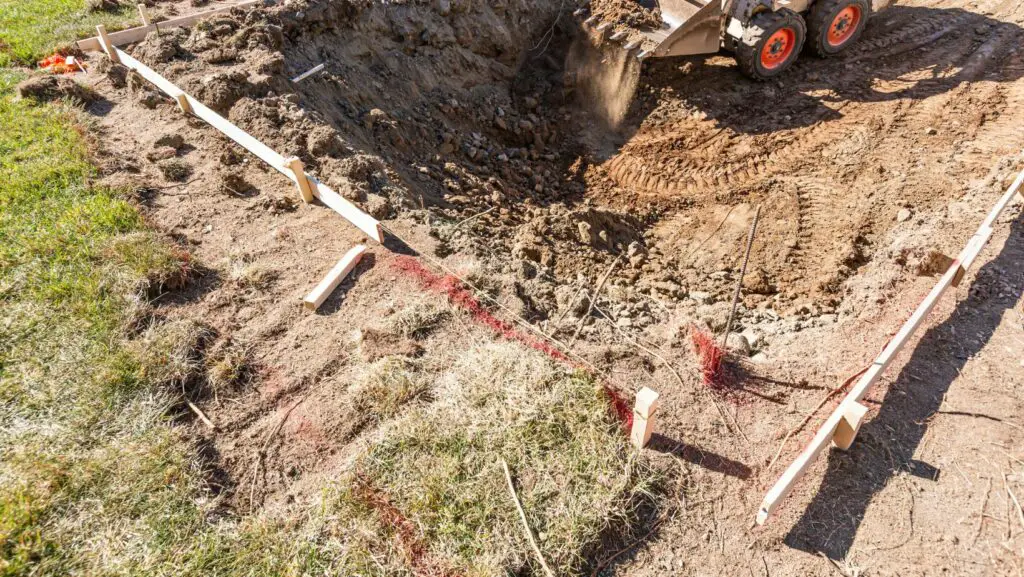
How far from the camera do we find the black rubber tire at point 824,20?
8.07 m

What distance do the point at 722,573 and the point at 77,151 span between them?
7.59 meters

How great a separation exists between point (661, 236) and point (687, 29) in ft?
11.0

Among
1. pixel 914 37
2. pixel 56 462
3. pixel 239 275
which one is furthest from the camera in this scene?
pixel 914 37

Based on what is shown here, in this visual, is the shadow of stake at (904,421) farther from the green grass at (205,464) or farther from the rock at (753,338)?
the green grass at (205,464)

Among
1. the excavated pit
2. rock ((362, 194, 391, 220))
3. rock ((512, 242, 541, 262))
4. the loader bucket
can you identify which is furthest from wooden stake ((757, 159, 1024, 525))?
the loader bucket

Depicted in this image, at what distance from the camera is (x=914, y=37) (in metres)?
8.95

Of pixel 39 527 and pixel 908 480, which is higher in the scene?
pixel 908 480

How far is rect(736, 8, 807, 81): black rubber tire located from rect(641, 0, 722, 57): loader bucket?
42 cm

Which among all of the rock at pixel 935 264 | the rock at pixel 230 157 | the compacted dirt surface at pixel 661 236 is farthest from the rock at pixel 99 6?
the rock at pixel 935 264

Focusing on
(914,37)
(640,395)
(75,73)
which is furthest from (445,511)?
(914,37)

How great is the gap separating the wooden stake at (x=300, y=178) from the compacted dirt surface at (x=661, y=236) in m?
0.24

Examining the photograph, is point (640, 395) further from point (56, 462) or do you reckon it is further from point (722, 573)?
point (56, 462)

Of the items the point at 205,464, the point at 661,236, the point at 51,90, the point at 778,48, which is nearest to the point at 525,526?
the point at 205,464

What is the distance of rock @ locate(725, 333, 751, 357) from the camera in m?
4.12
